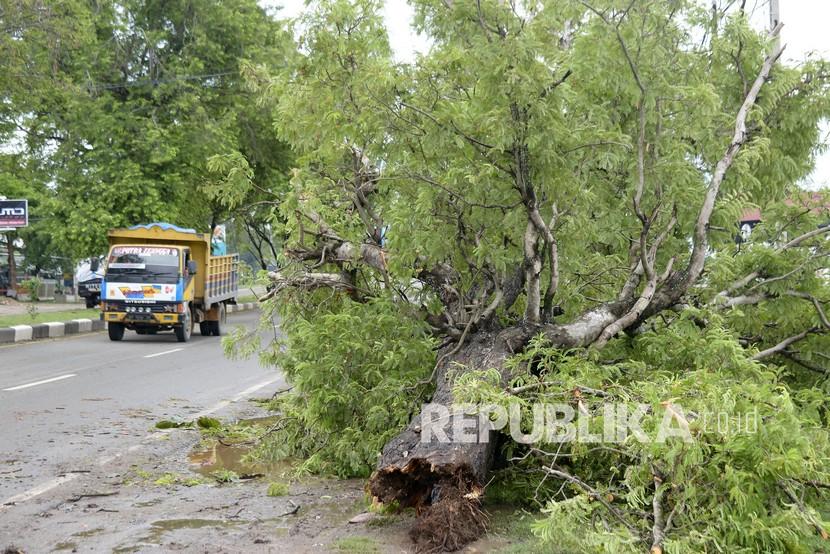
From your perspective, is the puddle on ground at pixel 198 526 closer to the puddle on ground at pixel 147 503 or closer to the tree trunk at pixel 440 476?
the puddle on ground at pixel 147 503

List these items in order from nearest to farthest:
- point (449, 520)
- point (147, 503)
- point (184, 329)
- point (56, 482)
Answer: point (449, 520) < point (147, 503) < point (56, 482) < point (184, 329)

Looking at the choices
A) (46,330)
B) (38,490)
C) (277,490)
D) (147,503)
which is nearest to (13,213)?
(46,330)

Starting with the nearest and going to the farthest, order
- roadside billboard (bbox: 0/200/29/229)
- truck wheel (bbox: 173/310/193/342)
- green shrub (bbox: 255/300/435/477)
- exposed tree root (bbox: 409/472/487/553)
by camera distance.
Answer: exposed tree root (bbox: 409/472/487/553), green shrub (bbox: 255/300/435/477), roadside billboard (bbox: 0/200/29/229), truck wheel (bbox: 173/310/193/342)

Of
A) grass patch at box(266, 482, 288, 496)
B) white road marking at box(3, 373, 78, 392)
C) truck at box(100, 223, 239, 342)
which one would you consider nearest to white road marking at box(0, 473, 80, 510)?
grass patch at box(266, 482, 288, 496)

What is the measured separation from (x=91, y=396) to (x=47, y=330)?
1086 centimetres

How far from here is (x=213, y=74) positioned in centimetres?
2523

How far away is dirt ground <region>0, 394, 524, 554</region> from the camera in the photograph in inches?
178

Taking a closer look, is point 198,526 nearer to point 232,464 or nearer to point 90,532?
point 90,532

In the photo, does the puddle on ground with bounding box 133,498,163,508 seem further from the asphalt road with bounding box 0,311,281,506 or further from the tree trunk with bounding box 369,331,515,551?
the tree trunk with bounding box 369,331,515,551

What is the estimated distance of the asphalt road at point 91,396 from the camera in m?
6.73

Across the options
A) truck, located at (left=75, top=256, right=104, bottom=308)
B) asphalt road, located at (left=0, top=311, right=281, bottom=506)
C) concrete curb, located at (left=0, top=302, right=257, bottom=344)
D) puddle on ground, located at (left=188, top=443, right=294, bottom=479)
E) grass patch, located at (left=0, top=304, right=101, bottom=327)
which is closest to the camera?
puddle on ground, located at (left=188, top=443, right=294, bottom=479)

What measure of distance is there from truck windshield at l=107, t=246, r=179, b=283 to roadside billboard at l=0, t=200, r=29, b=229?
6.83 feet

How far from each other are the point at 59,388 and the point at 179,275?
770cm

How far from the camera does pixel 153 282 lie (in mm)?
18219
